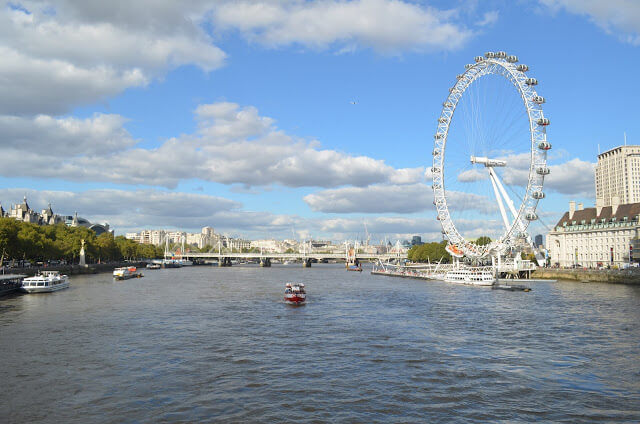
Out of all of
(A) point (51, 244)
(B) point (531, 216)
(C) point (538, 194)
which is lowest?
(A) point (51, 244)

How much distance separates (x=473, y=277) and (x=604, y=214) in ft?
126

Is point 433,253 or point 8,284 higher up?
point 433,253

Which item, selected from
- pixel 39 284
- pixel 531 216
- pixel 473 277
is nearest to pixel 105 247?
pixel 39 284

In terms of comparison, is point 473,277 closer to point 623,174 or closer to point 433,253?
point 433,253

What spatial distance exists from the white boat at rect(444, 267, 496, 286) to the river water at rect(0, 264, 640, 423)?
38.0m

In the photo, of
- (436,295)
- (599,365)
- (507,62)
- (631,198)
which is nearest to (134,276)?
(436,295)

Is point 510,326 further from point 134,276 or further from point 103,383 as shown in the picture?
point 134,276

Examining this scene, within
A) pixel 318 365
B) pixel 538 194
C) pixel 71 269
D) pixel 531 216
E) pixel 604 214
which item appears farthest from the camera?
pixel 71 269

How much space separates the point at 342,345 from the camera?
106 feet

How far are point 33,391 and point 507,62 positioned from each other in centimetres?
7954

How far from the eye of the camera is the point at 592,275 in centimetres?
8888

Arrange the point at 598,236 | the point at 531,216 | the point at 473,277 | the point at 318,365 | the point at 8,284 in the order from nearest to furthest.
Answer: the point at 318,365, the point at 8,284, the point at 531,216, the point at 473,277, the point at 598,236

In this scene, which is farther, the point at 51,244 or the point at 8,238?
the point at 51,244

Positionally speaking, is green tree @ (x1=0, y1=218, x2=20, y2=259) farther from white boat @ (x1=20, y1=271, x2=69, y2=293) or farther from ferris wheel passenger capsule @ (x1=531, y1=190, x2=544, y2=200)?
ferris wheel passenger capsule @ (x1=531, y1=190, x2=544, y2=200)
